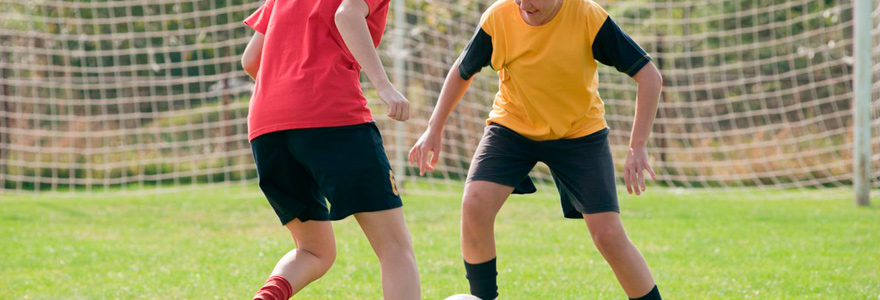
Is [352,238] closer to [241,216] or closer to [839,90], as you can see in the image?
[241,216]

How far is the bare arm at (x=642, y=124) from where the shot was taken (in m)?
2.92

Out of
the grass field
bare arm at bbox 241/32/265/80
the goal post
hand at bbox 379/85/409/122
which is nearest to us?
hand at bbox 379/85/409/122

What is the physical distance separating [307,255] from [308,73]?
642 millimetres

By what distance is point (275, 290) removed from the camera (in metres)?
2.77

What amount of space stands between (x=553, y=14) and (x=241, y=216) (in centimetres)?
443

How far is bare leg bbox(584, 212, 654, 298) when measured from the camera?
3010 millimetres

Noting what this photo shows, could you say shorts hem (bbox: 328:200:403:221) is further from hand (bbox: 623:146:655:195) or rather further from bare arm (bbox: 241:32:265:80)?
hand (bbox: 623:146:655:195)

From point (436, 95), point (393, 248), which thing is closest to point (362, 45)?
point (393, 248)

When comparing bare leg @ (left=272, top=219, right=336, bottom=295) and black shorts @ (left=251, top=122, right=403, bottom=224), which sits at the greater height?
black shorts @ (left=251, top=122, right=403, bottom=224)

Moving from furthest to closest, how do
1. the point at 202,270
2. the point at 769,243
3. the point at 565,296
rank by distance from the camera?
1. the point at 769,243
2. the point at 202,270
3. the point at 565,296

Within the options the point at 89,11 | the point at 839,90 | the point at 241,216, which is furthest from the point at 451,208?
the point at 89,11

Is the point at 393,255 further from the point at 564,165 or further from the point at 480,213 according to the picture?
the point at 564,165

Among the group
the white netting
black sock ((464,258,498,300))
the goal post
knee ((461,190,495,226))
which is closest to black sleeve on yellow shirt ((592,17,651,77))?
knee ((461,190,495,226))

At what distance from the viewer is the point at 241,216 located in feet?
22.8
